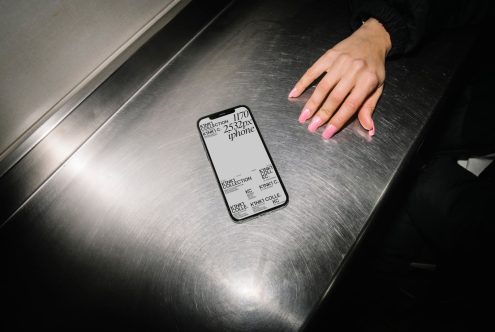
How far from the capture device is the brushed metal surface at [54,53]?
422 mm

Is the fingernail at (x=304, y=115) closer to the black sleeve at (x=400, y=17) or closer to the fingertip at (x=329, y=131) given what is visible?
the fingertip at (x=329, y=131)

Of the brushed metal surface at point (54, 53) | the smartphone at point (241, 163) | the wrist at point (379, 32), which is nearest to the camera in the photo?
the brushed metal surface at point (54, 53)

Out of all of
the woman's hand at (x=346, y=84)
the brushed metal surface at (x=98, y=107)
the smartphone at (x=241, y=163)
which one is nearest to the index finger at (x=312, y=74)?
the woman's hand at (x=346, y=84)

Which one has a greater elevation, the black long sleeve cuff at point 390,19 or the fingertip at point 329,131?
the black long sleeve cuff at point 390,19

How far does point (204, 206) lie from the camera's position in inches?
20.7

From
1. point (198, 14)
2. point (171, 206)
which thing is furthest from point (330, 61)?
point (171, 206)

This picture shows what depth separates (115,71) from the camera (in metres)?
0.57

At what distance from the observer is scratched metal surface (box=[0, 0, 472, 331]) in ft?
1.52

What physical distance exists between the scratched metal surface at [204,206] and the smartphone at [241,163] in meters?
0.02

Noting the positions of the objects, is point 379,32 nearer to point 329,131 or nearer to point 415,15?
point 415,15

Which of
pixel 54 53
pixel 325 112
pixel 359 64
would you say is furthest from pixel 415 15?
pixel 54 53

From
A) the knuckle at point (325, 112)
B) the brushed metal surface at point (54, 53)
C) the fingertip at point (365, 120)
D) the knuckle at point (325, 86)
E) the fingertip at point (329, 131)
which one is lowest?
the fingertip at point (365, 120)

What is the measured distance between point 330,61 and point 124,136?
1.46 ft

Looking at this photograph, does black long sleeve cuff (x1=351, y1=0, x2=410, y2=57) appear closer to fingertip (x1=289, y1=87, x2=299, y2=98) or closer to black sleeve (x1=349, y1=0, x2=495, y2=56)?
black sleeve (x1=349, y1=0, x2=495, y2=56)
